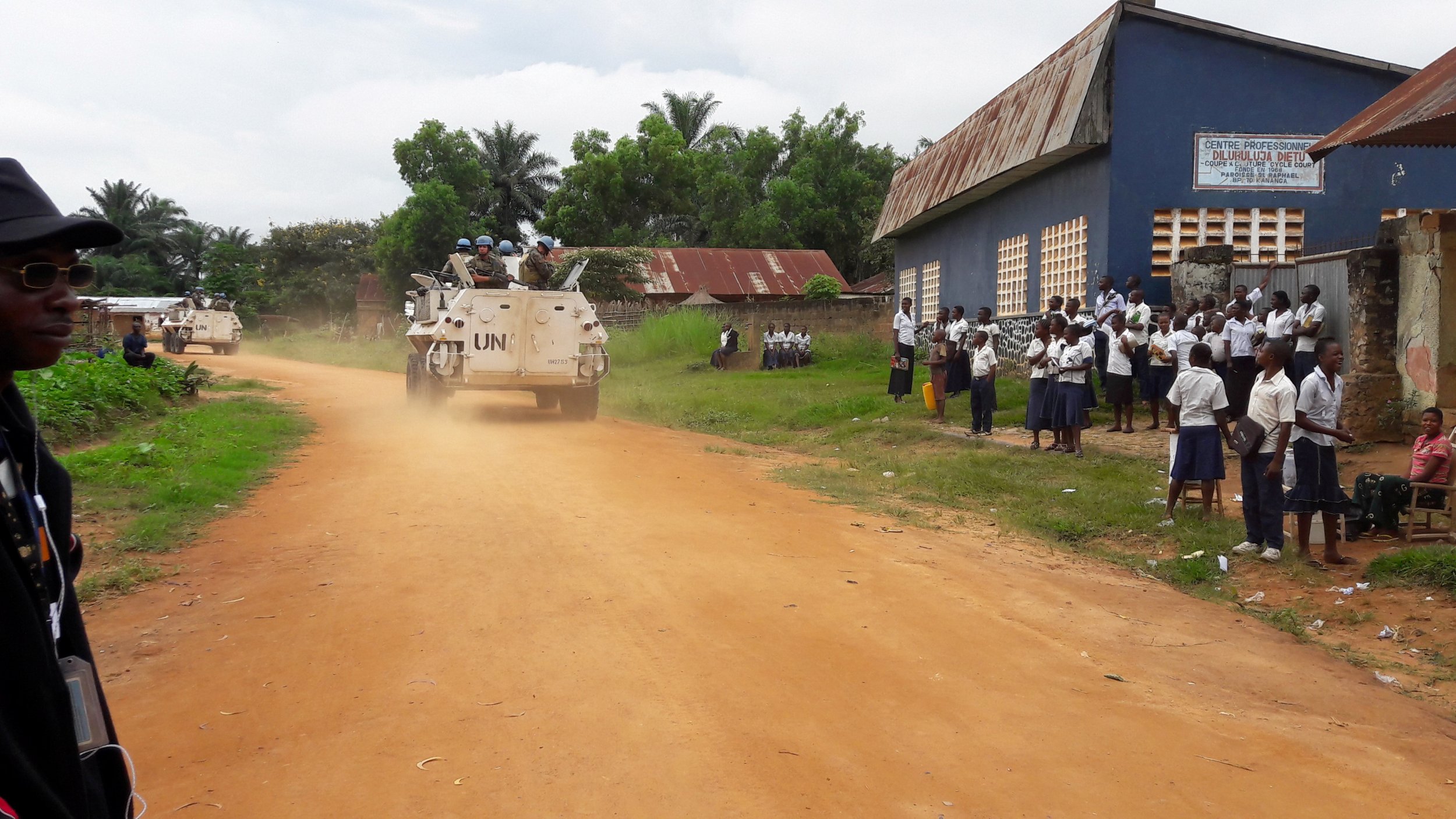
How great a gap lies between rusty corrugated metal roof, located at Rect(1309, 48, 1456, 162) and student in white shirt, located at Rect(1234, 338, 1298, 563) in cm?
197

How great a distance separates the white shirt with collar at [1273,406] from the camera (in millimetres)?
7309

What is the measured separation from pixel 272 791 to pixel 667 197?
45345 millimetres

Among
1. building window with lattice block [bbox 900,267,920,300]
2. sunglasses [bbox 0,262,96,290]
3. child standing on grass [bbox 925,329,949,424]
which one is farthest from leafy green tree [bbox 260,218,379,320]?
sunglasses [bbox 0,262,96,290]

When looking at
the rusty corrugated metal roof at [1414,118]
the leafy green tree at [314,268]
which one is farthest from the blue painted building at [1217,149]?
the leafy green tree at [314,268]

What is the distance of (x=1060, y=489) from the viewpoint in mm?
9922

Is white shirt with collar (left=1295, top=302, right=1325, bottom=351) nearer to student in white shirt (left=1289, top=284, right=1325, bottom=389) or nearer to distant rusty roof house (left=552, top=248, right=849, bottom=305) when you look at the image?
student in white shirt (left=1289, top=284, right=1325, bottom=389)

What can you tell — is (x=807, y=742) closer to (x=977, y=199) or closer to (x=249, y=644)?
(x=249, y=644)

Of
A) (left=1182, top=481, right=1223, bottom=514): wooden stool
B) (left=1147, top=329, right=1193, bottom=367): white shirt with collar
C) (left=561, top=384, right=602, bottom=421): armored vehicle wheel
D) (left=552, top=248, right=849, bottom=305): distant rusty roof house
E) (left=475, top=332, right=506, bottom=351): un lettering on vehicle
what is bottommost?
(left=1182, top=481, right=1223, bottom=514): wooden stool

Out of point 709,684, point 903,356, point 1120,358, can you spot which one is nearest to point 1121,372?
point 1120,358

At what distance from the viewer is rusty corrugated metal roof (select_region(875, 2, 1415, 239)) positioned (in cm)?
1565

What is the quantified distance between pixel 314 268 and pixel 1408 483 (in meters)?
55.7

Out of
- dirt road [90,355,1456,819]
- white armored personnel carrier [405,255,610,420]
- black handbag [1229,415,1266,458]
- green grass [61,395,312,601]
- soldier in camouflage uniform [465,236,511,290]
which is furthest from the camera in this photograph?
soldier in camouflage uniform [465,236,511,290]

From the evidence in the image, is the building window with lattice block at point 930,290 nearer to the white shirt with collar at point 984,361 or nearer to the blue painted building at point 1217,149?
the blue painted building at point 1217,149

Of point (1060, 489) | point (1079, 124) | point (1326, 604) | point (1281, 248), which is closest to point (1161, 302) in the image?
point (1281, 248)
